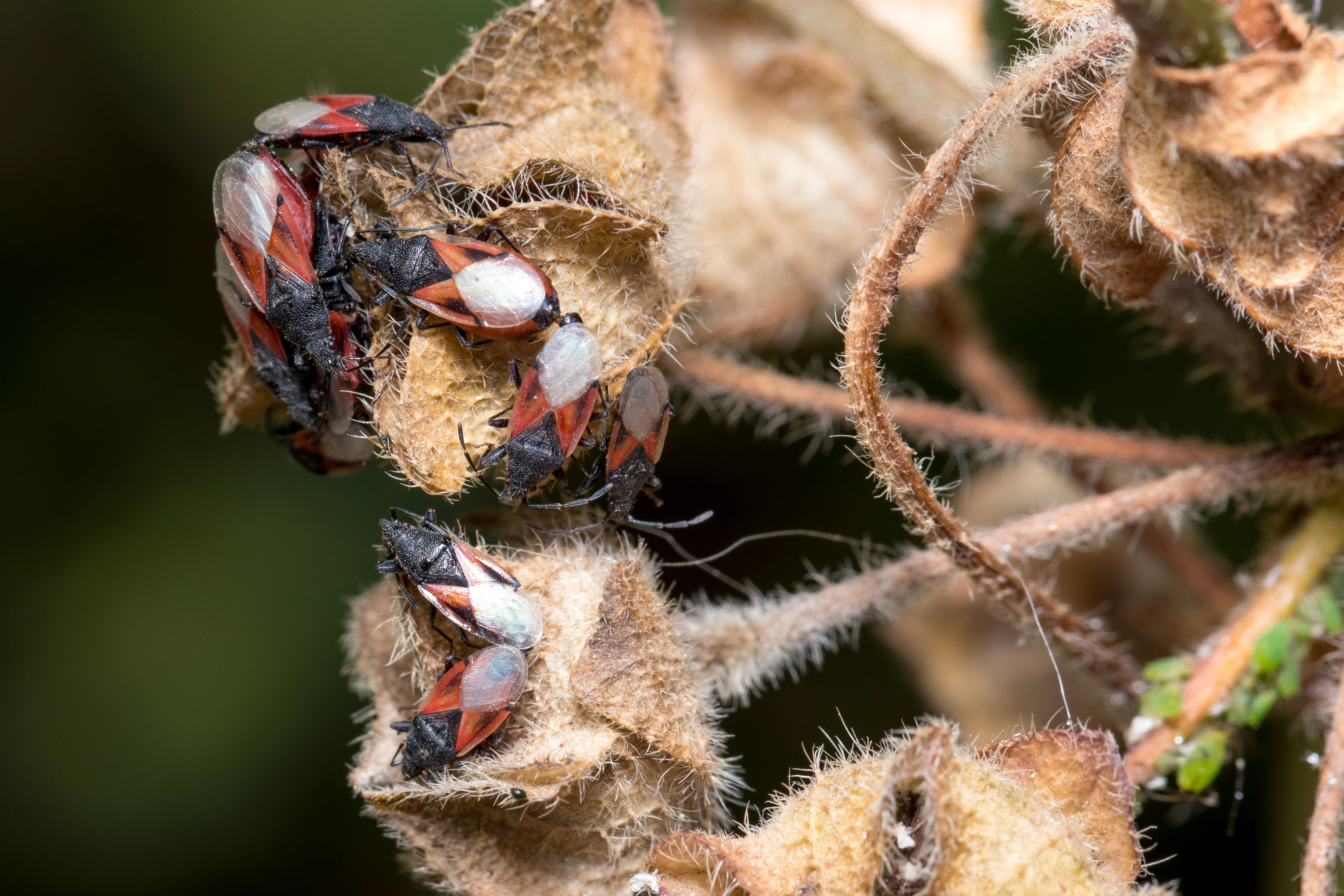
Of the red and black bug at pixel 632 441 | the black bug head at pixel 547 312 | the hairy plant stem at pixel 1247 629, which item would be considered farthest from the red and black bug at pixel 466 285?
the hairy plant stem at pixel 1247 629

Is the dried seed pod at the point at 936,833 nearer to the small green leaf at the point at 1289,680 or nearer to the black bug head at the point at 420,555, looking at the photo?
the black bug head at the point at 420,555

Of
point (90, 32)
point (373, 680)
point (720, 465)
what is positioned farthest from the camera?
point (720, 465)

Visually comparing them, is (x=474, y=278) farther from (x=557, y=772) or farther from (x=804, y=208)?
(x=804, y=208)

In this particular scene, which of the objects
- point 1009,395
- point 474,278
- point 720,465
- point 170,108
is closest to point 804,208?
point 1009,395

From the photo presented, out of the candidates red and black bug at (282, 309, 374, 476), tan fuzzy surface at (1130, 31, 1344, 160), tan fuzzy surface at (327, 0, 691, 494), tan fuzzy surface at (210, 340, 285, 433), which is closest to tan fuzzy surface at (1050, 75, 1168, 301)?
tan fuzzy surface at (1130, 31, 1344, 160)

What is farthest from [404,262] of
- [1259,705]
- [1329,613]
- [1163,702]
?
[1329,613]

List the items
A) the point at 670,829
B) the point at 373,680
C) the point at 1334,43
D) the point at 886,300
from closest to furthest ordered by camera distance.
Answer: the point at 1334,43 → the point at 886,300 → the point at 670,829 → the point at 373,680
